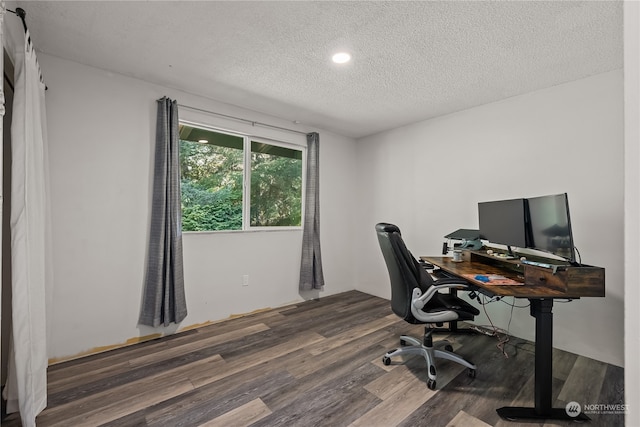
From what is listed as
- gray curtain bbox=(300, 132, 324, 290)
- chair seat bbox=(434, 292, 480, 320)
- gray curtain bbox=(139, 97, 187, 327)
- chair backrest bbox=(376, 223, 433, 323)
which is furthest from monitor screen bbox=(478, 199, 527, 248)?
gray curtain bbox=(139, 97, 187, 327)

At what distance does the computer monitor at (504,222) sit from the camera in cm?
223

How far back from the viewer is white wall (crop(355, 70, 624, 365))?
7.38 ft

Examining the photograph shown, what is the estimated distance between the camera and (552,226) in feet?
6.41

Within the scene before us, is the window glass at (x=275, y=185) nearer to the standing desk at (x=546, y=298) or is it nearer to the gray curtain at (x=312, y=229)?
the gray curtain at (x=312, y=229)

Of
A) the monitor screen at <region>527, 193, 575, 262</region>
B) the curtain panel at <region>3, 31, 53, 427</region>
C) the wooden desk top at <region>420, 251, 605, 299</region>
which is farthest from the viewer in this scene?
the monitor screen at <region>527, 193, 575, 262</region>

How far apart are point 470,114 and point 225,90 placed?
270 centimetres

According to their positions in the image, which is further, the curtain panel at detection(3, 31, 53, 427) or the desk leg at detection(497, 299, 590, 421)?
the desk leg at detection(497, 299, 590, 421)

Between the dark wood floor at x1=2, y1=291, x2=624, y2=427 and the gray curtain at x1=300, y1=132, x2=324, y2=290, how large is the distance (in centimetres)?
101

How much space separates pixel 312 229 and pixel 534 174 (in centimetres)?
252

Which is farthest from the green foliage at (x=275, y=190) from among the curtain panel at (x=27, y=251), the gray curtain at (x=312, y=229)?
the curtain panel at (x=27, y=251)

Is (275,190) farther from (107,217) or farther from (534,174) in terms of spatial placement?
(534,174)

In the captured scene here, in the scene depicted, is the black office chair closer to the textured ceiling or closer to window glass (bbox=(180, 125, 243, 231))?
the textured ceiling

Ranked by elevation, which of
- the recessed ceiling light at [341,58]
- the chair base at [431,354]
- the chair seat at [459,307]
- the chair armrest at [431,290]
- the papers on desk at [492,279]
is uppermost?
the recessed ceiling light at [341,58]

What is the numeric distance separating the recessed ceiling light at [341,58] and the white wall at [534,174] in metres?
1.77
